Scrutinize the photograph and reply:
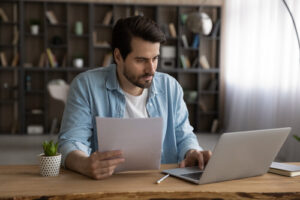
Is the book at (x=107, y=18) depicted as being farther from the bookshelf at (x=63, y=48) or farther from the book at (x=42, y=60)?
the book at (x=42, y=60)

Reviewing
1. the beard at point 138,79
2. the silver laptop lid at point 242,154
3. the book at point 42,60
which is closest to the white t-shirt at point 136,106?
the beard at point 138,79

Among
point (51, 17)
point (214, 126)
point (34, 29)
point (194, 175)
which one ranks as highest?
point (51, 17)

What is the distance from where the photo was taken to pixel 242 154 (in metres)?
1.27

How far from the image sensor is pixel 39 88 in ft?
21.6

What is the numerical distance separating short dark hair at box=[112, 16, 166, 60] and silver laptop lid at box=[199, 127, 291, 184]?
676 mm

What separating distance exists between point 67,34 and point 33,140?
1898 millimetres

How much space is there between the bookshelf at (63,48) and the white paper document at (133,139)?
511 cm

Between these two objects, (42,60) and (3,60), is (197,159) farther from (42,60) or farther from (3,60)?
(3,60)

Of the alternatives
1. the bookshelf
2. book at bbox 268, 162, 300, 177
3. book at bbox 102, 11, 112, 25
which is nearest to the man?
book at bbox 268, 162, 300, 177

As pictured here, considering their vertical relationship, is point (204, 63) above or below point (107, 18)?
below

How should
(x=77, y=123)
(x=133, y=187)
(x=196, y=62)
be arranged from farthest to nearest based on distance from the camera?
(x=196, y=62)
(x=77, y=123)
(x=133, y=187)

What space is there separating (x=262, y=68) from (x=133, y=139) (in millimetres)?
4221

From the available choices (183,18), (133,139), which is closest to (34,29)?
(183,18)

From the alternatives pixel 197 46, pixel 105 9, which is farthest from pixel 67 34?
pixel 197 46
